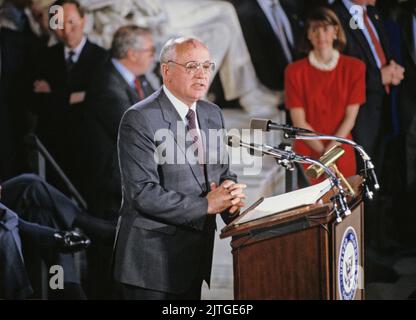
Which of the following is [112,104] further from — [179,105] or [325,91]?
[325,91]

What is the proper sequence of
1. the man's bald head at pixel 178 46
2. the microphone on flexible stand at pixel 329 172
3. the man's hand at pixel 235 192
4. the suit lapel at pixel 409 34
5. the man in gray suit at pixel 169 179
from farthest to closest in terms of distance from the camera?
1. the suit lapel at pixel 409 34
2. the man's bald head at pixel 178 46
3. the man in gray suit at pixel 169 179
4. the man's hand at pixel 235 192
5. the microphone on flexible stand at pixel 329 172

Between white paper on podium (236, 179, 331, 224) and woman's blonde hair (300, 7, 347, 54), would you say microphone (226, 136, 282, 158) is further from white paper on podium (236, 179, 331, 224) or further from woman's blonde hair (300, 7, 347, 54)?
woman's blonde hair (300, 7, 347, 54)

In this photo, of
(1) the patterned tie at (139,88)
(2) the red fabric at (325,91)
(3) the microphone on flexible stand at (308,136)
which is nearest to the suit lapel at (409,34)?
(2) the red fabric at (325,91)

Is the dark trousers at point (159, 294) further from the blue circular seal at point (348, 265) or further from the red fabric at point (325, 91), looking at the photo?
the red fabric at point (325, 91)

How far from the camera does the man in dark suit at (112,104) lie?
15.8 feet

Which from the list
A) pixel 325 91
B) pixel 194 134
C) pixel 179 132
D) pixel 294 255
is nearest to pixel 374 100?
pixel 325 91

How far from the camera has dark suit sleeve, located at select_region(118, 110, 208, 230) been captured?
357cm

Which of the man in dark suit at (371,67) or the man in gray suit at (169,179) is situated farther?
the man in dark suit at (371,67)

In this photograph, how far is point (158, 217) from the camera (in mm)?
3682

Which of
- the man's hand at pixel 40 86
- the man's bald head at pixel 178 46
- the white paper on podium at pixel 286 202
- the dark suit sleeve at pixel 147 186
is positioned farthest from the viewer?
the man's hand at pixel 40 86

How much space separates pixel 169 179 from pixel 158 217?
0.24 m

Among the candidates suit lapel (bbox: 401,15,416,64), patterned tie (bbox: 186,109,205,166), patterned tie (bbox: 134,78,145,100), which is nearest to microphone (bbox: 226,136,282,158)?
patterned tie (bbox: 186,109,205,166)

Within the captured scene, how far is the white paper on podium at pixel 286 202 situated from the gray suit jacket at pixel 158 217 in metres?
0.41
